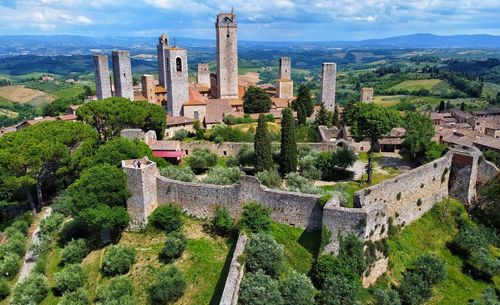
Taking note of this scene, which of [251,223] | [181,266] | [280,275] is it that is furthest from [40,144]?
[280,275]

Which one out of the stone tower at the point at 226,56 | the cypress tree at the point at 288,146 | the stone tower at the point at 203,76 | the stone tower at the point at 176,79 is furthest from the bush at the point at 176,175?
the stone tower at the point at 203,76

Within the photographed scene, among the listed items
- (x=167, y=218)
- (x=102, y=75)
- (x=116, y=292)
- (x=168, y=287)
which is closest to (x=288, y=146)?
(x=167, y=218)

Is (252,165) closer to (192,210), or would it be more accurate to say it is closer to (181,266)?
(192,210)

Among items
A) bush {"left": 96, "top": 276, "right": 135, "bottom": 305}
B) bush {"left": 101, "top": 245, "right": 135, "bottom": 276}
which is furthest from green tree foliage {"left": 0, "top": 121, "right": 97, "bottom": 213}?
bush {"left": 96, "top": 276, "right": 135, "bottom": 305}

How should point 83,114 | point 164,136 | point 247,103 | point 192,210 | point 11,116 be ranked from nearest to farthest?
1. point 192,210
2. point 83,114
3. point 164,136
4. point 247,103
5. point 11,116

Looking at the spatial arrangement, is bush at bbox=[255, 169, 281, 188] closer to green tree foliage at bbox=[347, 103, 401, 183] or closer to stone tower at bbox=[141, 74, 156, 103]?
green tree foliage at bbox=[347, 103, 401, 183]

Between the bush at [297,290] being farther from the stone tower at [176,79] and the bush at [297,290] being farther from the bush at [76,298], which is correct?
the stone tower at [176,79]
